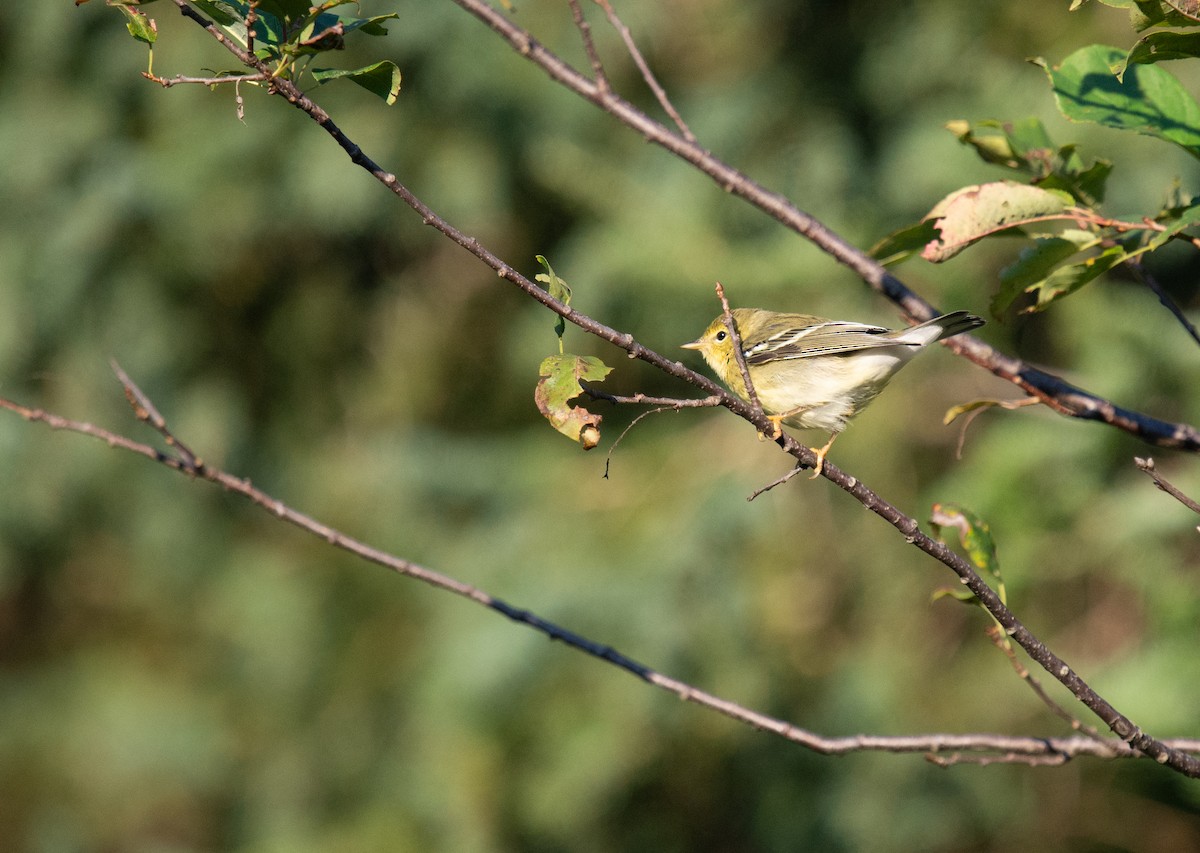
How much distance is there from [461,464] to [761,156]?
1.67 metres

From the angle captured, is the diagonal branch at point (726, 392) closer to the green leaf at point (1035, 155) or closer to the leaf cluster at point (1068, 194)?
the leaf cluster at point (1068, 194)

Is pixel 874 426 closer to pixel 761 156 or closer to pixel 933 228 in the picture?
pixel 761 156

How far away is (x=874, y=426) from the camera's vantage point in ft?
14.1

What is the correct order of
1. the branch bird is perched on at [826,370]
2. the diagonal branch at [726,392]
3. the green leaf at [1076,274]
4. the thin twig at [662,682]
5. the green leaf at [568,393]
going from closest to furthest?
the diagonal branch at [726,392] < the green leaf at [568,393] < the green leaf at [1076,274] < the thin twig at [662,682] < the branch bird is perched on at [826,370]

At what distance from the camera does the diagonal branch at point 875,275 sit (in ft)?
4.97

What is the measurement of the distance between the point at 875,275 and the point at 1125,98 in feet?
1.40

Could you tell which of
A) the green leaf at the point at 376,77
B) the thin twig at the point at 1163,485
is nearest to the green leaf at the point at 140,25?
the green leaf at the point at 376,77

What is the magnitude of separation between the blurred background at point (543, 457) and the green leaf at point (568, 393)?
238 centimetres

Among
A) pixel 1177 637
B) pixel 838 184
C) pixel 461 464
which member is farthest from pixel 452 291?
pixel 1177 637

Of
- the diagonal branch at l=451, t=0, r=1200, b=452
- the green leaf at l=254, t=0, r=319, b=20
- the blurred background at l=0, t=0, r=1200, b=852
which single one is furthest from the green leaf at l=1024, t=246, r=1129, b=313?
the blurred background at l=0, t=0, r=1200, b=852

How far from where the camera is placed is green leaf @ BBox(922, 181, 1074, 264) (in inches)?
66.0

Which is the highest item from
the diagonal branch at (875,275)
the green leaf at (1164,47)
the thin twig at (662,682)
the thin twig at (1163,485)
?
the green leaf at (1164,47)

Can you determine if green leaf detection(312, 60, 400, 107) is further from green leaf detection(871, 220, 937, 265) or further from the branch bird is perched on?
the branch bird is perched on

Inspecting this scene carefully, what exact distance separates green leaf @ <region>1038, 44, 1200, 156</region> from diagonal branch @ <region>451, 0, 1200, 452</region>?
1.10 ft
